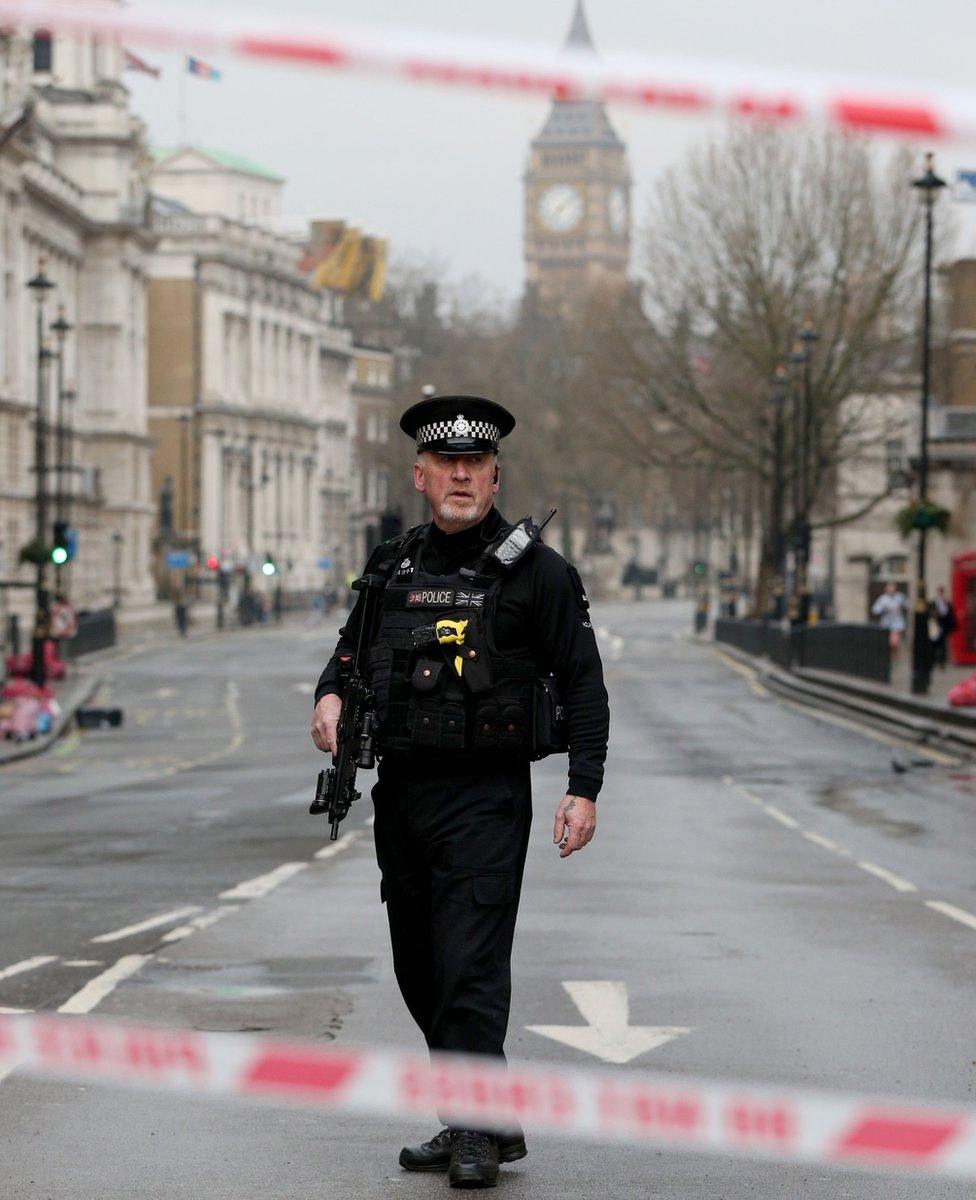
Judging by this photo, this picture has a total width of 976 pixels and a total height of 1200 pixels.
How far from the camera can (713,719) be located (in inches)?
1567

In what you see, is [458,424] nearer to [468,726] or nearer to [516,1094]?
[468,726]

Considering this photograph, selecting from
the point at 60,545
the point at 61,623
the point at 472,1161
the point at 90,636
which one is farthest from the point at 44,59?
the point at 472,1161

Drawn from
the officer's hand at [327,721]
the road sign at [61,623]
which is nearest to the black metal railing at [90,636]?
the road sign at [61,623]

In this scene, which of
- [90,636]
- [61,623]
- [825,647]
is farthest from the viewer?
[90,636]

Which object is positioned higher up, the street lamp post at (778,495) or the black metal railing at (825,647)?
the street lamp post at (778,495)

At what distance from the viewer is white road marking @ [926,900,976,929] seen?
42.5 feet

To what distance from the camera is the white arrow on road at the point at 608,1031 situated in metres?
8.70

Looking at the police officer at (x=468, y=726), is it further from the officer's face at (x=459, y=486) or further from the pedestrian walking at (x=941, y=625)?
the pedestrian walking at (x=941, y=625)

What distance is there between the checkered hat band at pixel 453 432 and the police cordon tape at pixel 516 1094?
1.70 m

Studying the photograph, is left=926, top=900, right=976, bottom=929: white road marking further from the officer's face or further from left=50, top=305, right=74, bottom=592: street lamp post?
left=50, top=305, right=74, bottom=592: street lamp post

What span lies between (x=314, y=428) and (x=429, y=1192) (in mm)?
157334

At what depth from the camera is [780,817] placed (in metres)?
21.1

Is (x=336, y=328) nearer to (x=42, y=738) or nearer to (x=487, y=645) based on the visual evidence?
(x=42, y=738)

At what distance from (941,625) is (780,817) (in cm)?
3241
